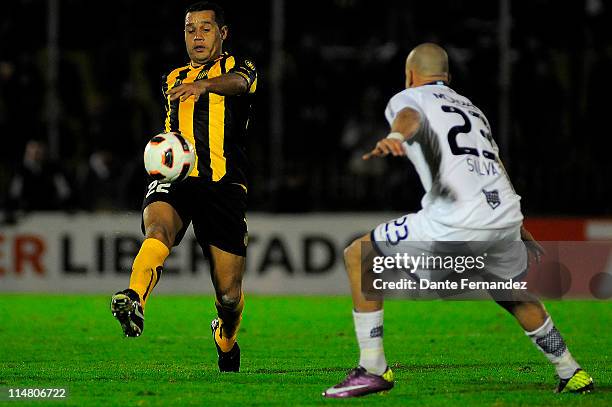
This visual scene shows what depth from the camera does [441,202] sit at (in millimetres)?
6598

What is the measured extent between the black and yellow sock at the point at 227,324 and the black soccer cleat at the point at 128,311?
1434mm

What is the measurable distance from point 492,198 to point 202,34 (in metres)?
2.82

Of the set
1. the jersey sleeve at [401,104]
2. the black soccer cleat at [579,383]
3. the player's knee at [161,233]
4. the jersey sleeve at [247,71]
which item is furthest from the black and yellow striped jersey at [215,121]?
the black soccer cleat at [579,383]

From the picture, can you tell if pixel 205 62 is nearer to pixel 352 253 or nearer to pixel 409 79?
pixel 409 79

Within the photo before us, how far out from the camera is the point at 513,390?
7.26 m

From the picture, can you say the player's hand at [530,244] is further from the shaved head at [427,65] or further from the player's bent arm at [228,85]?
the player's bent arm at [228,85]

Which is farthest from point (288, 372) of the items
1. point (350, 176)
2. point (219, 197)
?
point (350, 176)

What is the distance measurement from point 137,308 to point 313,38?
536 inches

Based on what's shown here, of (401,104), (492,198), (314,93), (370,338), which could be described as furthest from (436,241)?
(314,93)

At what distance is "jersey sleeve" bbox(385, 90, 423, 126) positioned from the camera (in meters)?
6.56

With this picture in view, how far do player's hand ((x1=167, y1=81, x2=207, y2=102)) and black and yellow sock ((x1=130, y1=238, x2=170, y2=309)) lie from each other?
0.92m

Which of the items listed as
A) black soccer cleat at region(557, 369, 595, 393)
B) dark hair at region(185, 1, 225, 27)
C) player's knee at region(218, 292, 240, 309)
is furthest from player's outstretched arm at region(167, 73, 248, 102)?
black soccer cleat at region(557, 369, 595, 393)

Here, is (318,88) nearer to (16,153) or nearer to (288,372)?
(16,153)

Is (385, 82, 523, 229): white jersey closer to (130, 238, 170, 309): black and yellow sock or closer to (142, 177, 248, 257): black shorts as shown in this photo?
(130, 238, 170, 309): black and yellow sock
